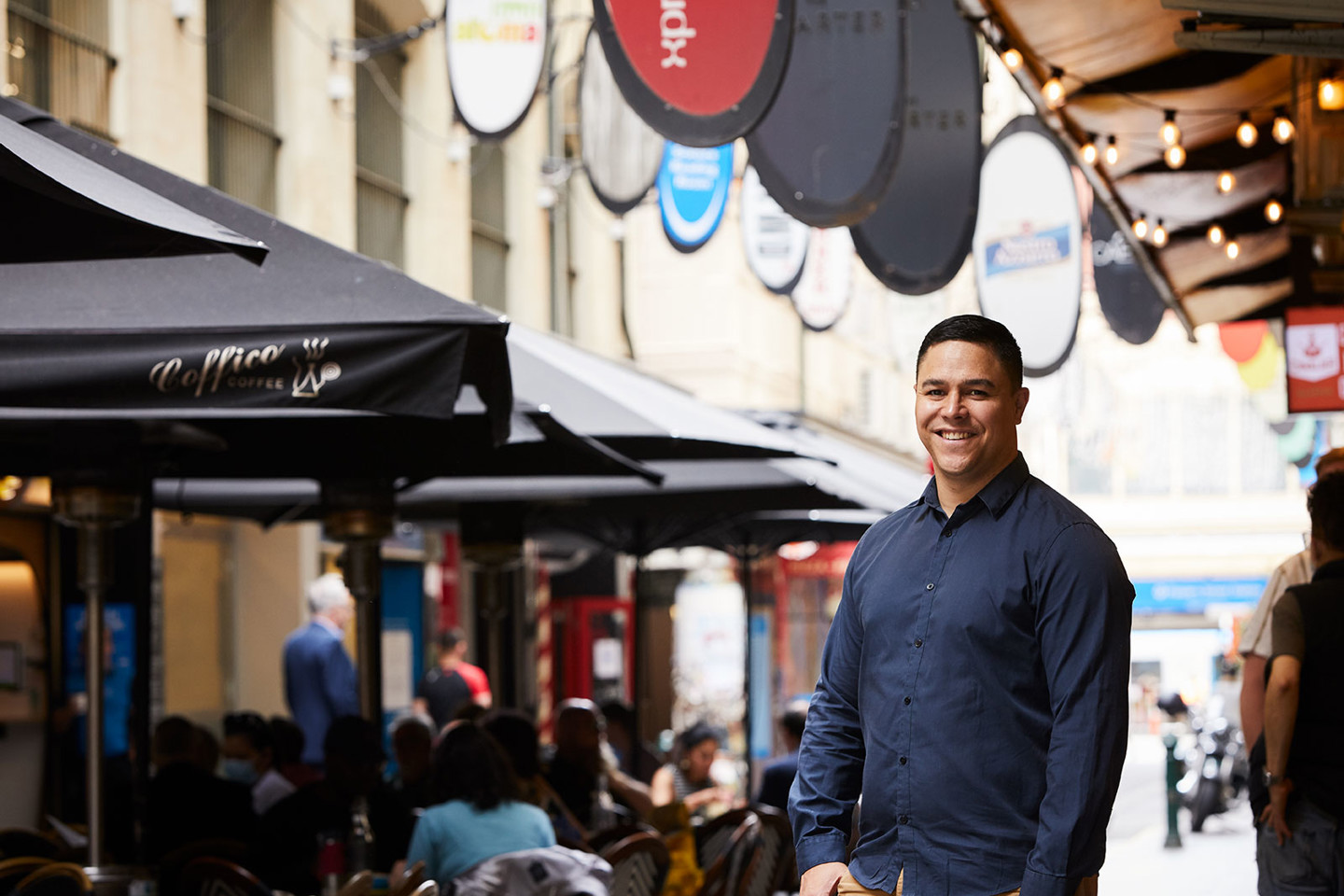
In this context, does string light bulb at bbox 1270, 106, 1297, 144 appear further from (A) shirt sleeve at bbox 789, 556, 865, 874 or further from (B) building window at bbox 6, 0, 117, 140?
(B) building window at bbox 6, 0, 117, 140

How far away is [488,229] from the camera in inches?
774

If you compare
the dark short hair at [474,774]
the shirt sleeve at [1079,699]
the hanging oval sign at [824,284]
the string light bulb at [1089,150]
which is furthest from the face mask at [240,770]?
the hanging oval sign at [824,284]

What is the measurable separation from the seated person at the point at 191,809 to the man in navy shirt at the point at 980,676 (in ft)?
13.6

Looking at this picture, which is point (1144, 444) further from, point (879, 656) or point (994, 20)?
point (879, 656)

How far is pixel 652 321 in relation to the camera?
25.3 metres

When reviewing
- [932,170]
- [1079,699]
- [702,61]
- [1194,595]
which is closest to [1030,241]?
[932,170]

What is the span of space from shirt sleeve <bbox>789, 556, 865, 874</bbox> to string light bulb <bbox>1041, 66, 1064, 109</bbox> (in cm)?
580

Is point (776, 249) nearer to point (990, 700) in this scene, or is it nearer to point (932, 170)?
point (932, 170)

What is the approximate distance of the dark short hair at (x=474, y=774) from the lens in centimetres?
596

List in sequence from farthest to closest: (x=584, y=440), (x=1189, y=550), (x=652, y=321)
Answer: (x=1189, y=550) < (x=652, y=321) < (x=584, y=440)

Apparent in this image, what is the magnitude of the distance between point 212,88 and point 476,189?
6002 mm

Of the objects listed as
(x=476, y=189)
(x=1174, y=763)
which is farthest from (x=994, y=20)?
(x=476, y=189)

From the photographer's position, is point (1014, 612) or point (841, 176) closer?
point (1014, 612)

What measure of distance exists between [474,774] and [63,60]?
727 cm
